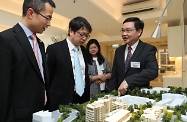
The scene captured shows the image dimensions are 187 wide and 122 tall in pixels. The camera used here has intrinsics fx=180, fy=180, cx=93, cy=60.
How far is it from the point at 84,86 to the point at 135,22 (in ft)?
2.84

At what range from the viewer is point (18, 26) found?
1.24 m

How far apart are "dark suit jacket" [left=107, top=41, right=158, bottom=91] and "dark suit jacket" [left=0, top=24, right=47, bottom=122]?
2.65ft

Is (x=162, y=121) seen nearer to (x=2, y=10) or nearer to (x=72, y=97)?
(x=72, y=97)

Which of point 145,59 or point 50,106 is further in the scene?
point 145,59

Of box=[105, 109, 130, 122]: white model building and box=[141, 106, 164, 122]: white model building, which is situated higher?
box=[141, 106, 164, 122]: white model building

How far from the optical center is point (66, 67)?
1.71 metres

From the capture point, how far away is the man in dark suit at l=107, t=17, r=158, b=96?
1.69 m

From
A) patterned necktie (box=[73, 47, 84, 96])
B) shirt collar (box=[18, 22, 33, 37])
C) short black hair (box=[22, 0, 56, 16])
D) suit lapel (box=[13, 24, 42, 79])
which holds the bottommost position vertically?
patterned necktie (box=[73, 47, 84, 96])

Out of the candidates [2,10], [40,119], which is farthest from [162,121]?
[2,10]

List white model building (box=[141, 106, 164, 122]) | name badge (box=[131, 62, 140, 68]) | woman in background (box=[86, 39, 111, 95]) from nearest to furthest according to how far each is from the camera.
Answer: white model building (box=[141, 106, 164, 122]) → name badge (box=[131, 62, 140, 68]) → woman in background (box=[86, 39, 111, 95])

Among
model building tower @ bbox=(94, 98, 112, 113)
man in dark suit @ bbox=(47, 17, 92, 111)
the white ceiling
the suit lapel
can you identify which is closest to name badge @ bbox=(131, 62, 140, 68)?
man in dark suit @ bbox=(47, 17, 92, 111)

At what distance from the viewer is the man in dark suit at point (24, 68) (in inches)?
40.5

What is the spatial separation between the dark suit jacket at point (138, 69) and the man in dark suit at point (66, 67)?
389mm

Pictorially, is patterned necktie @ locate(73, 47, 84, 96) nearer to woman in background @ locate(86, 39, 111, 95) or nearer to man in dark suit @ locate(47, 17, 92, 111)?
man in dark suit @ locate(47, 17, 92, 111)
